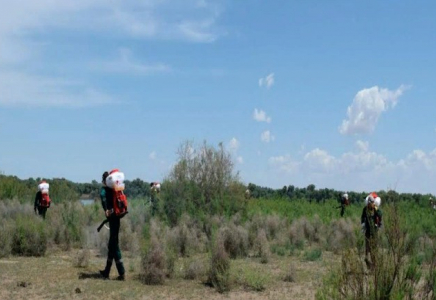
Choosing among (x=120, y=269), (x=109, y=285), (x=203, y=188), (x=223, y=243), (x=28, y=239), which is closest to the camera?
(x=109, y=285)

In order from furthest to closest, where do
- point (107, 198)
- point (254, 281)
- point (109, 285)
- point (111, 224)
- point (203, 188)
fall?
point (203, 188), point (254, 281), point (111, 224), point (107, 198), point (109, 285)

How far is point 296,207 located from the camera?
40.3 meters

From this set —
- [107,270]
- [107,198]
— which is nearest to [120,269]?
[107,270]

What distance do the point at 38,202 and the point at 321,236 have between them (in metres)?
10.4

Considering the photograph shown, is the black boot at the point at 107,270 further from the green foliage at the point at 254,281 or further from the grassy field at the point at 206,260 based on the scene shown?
the green foliage at the point at 254,281

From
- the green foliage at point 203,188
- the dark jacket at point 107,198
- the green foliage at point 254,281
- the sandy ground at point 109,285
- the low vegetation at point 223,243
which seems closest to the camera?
the low vegetation at point 223,243

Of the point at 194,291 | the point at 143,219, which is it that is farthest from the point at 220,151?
the point at 194,291

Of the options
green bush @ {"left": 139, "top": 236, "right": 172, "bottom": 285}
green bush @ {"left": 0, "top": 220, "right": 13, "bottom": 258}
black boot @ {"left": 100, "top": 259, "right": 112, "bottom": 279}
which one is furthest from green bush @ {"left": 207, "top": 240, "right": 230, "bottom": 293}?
green bush @ {"left": 0, "top": 220, "right": 13, "bottom": 258}

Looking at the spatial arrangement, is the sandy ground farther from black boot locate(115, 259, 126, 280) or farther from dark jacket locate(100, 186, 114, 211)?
dark jacket locate(100, 186, 114, 211)

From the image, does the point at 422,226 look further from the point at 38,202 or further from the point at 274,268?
the point at 38,202

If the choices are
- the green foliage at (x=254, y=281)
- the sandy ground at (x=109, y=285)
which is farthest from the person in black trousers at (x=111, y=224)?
the green foliage at (x=254, y=281)

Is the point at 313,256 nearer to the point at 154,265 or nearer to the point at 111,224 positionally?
the point at 154,265

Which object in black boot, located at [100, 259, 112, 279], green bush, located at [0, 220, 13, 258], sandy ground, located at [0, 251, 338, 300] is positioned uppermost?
green bush, located at [0, 220, 13, 258]

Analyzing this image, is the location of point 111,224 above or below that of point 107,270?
above
